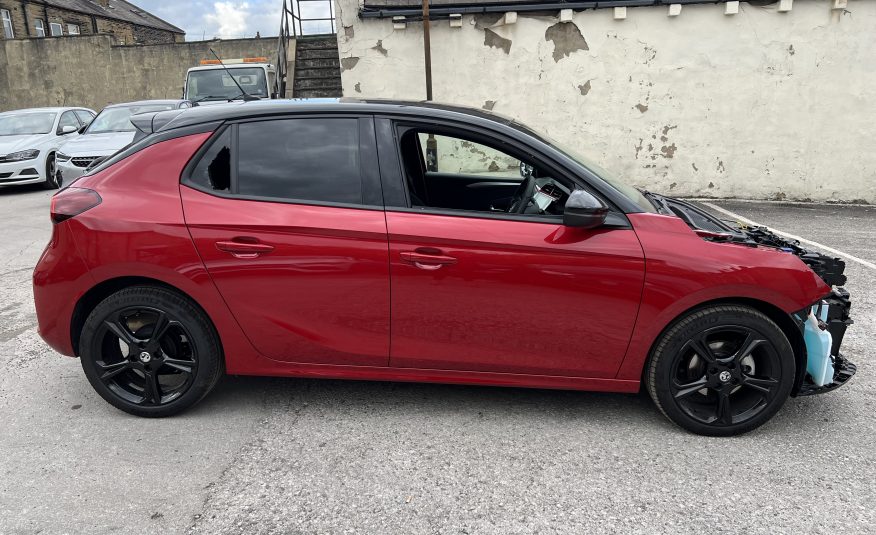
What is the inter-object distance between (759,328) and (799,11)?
28.5 feet

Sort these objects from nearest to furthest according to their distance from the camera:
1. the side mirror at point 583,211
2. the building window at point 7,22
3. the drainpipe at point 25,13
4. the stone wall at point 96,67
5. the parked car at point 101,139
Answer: the side mirror at point 583,211 → the parked car at point 101,139 → the stone wall at point 96,67 → the building window at point 7,22 → the drainpipe at point 25,13

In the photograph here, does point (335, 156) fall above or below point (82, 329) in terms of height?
above

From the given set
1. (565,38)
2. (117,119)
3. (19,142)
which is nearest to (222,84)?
(117,119)

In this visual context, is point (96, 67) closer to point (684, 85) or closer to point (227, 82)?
point (227, 82)

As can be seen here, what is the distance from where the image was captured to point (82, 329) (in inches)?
126

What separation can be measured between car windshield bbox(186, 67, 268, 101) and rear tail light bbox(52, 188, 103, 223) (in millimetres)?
9534

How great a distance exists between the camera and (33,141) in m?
11.8

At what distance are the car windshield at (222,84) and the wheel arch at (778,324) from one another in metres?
10.9

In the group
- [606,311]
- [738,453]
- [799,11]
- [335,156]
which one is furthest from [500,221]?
[799,11]

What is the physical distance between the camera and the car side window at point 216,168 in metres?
3.11

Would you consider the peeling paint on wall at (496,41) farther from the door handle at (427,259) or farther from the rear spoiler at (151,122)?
the door handle at (427,259)

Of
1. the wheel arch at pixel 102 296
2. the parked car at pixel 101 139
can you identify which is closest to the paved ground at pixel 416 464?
the wheel arch at pixel 102 296

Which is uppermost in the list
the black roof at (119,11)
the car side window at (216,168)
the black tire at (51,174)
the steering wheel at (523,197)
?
the black roof at (119,11)

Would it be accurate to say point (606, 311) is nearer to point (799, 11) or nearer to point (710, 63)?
point (710, 63)
